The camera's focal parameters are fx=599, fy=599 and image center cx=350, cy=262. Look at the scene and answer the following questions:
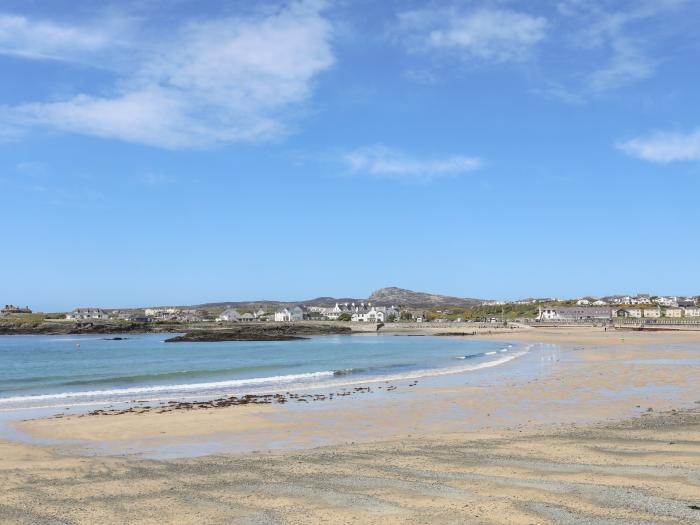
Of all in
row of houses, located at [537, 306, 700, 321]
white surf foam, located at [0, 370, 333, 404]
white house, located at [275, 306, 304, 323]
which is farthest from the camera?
white house, located at [275, 306, 304, 323]

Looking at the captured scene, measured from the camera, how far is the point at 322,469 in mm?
11625

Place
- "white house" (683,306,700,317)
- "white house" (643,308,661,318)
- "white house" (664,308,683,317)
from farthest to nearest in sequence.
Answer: "white house" (664,308,683,317) → "white house" (683,306,700,317) → "white house" (643,308,661,318)

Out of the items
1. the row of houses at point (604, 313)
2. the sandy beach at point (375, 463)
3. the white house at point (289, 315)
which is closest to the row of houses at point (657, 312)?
the row of houses at point (604, 313)

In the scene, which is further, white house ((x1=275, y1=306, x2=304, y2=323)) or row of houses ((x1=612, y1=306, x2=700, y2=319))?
white house ((x1=275, y1=306, x2=304, y2=323))

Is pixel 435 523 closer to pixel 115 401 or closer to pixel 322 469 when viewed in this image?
pixel 322 469

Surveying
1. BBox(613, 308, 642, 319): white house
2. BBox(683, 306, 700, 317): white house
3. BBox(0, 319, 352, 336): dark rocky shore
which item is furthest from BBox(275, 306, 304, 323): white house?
BBox(683, 306, 700, 317): white house

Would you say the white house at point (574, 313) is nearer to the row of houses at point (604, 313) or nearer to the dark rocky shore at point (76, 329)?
the row of houses at point (604, 313)

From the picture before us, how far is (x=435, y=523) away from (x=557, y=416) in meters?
11.5

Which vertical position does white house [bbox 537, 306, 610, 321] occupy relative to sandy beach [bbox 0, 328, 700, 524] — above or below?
below

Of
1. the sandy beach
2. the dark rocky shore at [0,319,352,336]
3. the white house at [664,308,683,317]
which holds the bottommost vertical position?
the dark rocky shore at [0,319,352,336]

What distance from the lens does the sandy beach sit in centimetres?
881

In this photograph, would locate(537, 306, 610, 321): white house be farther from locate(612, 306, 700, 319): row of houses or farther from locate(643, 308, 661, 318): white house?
locate(643, 308, 661, 318): white house

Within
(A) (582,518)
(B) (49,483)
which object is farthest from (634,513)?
(B) (49,483)

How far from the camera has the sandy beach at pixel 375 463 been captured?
8.81 m
